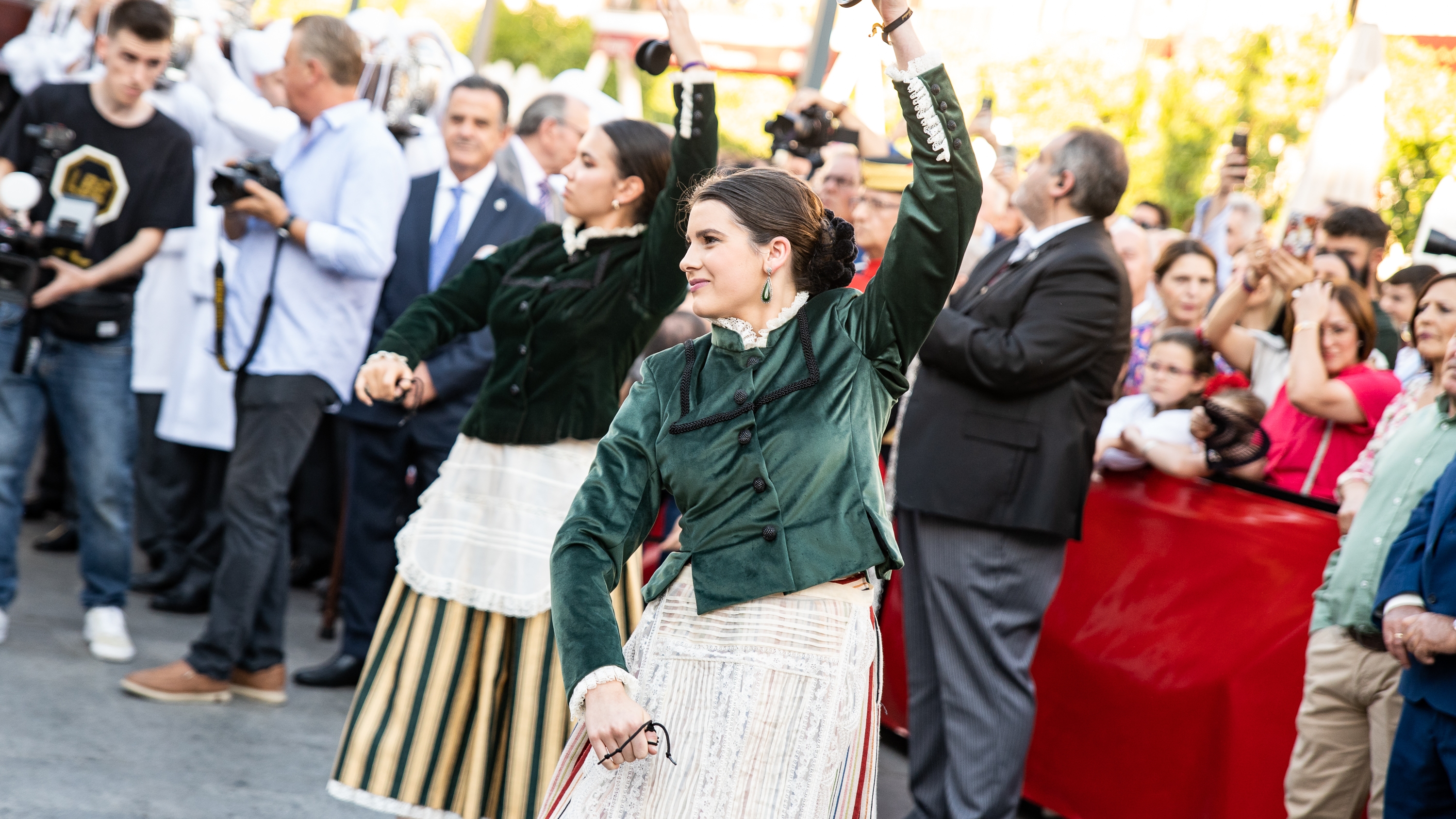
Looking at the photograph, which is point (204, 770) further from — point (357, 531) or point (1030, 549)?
point (1030, 549)

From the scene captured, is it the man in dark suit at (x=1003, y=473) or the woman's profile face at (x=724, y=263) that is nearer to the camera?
the woman's profile face at (x=724, y=263)

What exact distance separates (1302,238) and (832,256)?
3.60 metres

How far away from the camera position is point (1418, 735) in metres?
3.54

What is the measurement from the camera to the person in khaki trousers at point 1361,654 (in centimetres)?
385

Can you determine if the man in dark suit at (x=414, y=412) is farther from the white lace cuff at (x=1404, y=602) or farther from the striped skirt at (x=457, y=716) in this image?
the white lace cuff at (x=1404, y=602)

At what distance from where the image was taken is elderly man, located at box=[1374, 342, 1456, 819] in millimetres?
3443

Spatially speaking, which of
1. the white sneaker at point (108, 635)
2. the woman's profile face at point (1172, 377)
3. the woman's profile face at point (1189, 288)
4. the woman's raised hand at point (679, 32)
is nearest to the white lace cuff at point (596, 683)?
the woman's raised hand at point (679, 32)

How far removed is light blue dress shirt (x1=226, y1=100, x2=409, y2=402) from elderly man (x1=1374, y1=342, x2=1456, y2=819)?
3502 mm

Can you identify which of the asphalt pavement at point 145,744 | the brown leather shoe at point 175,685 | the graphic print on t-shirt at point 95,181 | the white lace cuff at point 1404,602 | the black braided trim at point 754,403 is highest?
the graphic print on t-shirt at point 95,181

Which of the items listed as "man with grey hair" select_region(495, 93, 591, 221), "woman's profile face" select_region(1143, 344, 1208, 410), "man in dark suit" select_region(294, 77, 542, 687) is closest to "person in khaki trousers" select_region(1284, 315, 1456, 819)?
"woman's profile face" select_region(1143, 344, 1208, 410)

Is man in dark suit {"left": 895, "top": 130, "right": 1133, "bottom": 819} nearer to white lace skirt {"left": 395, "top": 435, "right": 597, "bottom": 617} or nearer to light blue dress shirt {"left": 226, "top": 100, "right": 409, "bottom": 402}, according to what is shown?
white lace skirt {"left": 395, "top": 435, "right": 597, "bottom": 617}

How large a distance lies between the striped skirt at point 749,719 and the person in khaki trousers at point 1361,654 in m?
1.97

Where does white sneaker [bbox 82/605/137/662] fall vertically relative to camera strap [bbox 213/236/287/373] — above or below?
below

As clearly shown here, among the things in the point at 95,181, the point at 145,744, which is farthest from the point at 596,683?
the point at 95,181
